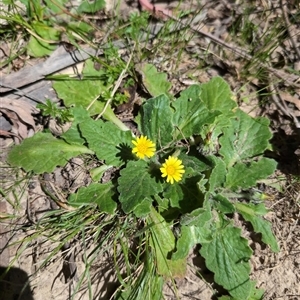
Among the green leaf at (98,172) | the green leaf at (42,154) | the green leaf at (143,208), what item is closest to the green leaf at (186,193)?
the green leaf at (143,208)

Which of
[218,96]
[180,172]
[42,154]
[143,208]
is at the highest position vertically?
[218,96]

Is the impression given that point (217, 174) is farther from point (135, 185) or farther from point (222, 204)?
point (135, 185)

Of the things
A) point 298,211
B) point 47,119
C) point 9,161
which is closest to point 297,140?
point 298,211

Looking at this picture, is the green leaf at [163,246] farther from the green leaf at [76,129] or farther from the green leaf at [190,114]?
the green leaf at [76,129]

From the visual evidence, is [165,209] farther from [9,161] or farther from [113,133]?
[9,161]

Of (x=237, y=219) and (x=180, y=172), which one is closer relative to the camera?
(x=180, y=172)

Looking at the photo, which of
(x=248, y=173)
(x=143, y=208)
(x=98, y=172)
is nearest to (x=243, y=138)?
(x=248, y=173)

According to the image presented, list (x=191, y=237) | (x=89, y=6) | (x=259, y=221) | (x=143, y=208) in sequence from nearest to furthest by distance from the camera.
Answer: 1. (x=143, y=208)
2. (x=191, y=237)
3. (x=259, y=221)
4. (x=89, y=6)
